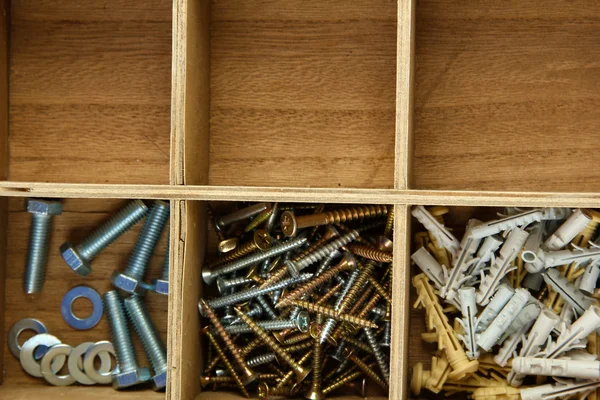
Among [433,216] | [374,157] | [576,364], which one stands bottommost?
[576,364]

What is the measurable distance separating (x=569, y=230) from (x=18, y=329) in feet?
5.40

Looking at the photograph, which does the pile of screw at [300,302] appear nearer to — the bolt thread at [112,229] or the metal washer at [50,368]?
the bolt thread at [112,229]

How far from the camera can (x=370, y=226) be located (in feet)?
6.19

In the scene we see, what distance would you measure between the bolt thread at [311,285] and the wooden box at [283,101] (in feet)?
0.69

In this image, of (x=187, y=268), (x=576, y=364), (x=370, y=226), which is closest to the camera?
(x=576, y=364)

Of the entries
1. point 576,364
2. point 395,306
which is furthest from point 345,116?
point 576,364

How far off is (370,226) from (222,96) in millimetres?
601

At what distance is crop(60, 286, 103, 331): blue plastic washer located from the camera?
1.98m

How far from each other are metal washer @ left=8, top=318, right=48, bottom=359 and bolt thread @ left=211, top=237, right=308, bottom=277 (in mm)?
602

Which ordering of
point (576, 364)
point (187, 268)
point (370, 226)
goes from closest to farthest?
point (576, 364) < point (187, 268) < point (370, 226)

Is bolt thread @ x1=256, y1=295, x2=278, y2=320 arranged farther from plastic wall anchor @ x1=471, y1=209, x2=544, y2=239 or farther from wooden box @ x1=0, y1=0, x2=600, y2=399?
plastic wall anchor @ x1=471, y1=209, x2=544, y2=239

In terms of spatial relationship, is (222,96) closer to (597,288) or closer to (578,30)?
(578,30)

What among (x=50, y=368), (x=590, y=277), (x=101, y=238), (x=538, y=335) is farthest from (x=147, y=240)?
(x=590, y=277)

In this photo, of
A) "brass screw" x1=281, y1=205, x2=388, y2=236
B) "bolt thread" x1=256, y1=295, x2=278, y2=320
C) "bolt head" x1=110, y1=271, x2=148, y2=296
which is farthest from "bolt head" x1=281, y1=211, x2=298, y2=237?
"bolt head" x1=110, y1=271, x2=148, y2=296
